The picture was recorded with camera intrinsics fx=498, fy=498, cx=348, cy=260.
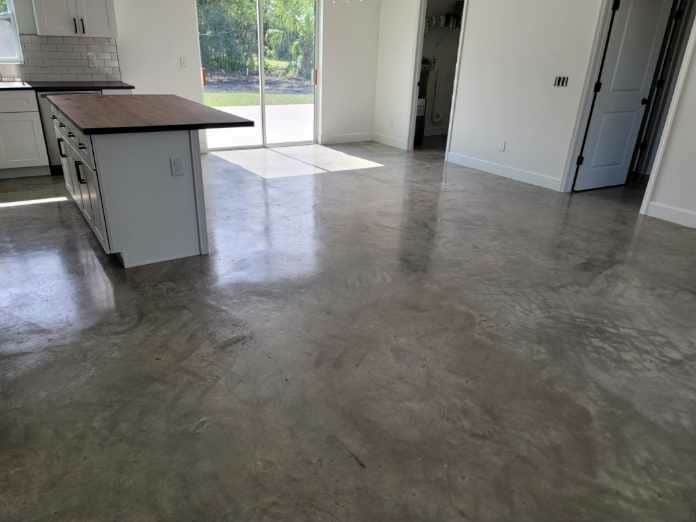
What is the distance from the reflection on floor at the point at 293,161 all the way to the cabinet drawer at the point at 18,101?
91.6 inches

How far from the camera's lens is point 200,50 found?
668 centimetres

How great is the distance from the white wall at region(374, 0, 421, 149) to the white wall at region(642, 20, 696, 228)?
151 inches

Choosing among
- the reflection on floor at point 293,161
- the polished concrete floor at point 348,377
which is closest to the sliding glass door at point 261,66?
the reflection on floor at point 293,161

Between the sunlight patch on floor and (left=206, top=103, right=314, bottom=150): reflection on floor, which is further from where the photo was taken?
(left=206, top=103, right=314, bottom=150): reflection on floor

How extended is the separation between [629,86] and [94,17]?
20.0ft

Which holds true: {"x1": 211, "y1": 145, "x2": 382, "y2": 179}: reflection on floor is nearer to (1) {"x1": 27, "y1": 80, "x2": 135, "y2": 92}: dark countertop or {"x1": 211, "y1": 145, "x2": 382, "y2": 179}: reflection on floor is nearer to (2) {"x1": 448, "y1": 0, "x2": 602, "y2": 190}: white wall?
(2) {"x1": 448, "y1": 0, "x2": 602, "y2": 190}: white wall

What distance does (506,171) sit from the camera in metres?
6.45

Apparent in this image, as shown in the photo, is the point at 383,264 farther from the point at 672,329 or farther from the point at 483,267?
the point at 672,329

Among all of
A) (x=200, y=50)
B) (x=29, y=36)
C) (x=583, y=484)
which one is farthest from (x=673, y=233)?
(x=29, y=36)

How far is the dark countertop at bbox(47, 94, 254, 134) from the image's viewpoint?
10.1ft

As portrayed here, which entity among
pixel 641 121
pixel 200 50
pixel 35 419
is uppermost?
pixel 200 50

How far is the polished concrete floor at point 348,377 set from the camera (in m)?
1.77

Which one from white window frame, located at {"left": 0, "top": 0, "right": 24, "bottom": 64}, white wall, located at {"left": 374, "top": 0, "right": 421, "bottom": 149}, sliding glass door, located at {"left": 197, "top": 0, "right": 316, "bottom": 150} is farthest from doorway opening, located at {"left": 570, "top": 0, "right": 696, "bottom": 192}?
white window frame, located at {"left": 0, "top": 0, "right": 24, "bottom": 64}

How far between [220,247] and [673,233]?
4.02 meters
